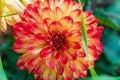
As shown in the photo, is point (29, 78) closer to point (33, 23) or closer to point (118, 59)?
point (33, 23)

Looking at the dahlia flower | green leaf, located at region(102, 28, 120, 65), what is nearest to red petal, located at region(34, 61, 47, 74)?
the dahlia flower

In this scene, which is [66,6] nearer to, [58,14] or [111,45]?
Result: [58,14]

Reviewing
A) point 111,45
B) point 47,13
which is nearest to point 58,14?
point 47,13

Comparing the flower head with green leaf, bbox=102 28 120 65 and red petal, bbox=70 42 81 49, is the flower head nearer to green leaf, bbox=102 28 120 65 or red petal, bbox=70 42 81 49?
red petal, bbox=70 42 81 49

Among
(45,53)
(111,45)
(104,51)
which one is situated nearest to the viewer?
(45,53)

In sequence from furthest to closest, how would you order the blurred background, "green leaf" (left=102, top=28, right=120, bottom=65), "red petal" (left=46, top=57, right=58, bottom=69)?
"green leaf" (left=102, top=28, right=120, bottom=65) < the blurred background < "red petal" (left=46, top=57, right=58, bottom=69)
